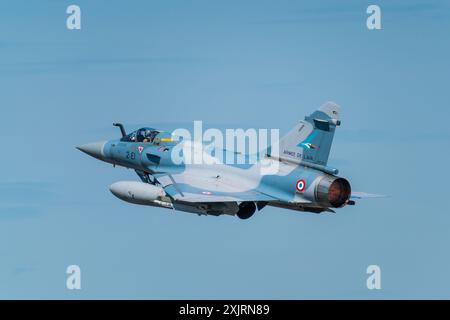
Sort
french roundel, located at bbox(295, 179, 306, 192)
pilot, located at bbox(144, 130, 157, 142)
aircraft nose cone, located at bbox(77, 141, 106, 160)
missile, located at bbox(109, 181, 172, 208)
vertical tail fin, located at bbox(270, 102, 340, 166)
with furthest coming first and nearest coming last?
aircraft nose cone, located at bbox(77, 141, 106, 160)
pilot, located at bbox(144, 130, 157, 142)
missile, located at bbox(109, 181, 172, 208)
vertical tail fin, located at bbox(270, 102, 340, 166)
french roundel, located at bbox(295, 179, 306, 192)

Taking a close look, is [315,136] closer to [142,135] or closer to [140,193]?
[140,193]

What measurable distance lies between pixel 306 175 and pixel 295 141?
1301mm

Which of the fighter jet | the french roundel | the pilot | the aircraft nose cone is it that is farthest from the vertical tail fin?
the aircraft nose cone

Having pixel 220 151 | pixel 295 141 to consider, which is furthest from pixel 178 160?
pixel 295 141

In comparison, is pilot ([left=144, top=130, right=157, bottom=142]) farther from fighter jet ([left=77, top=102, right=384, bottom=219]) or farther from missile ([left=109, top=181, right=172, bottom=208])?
missile ([left=109, top=181, right=172, bottom=208])

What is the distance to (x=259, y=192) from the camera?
4719 cm

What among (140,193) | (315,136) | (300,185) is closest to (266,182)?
(300,185)

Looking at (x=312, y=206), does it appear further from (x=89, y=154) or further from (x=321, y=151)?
(x=89, y=154)

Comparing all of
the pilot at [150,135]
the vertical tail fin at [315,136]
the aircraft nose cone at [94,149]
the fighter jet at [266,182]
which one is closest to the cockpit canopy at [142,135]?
the pilot at [150,135]

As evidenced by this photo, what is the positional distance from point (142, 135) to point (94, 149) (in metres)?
2.22

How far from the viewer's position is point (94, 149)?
5325 cm

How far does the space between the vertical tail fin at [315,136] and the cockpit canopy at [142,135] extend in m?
6.62

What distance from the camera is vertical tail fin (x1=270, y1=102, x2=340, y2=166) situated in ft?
152

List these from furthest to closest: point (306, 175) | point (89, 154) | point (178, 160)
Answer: point (89, 154)
point (178, 160)
point (306, 175)
